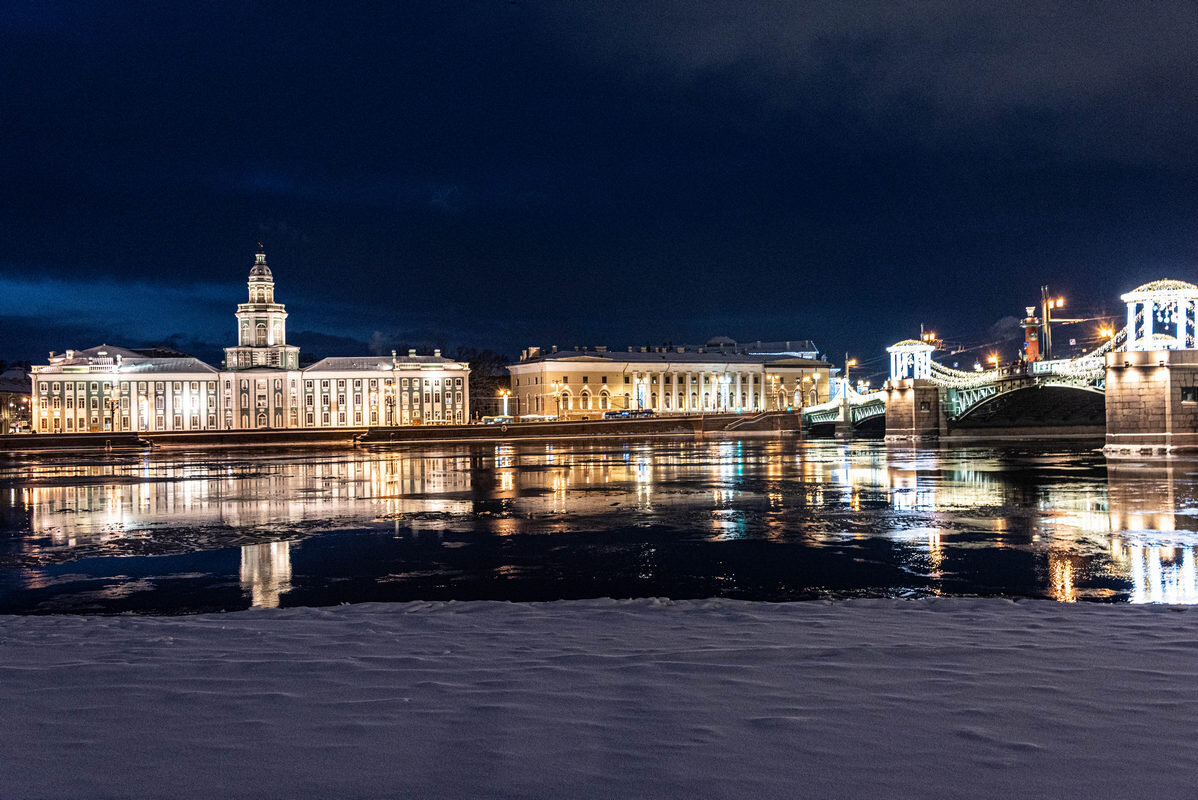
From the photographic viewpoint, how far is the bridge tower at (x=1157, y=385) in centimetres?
3181

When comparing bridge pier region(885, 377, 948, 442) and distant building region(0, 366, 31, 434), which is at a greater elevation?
distant building region(0, 366, 31, 434)

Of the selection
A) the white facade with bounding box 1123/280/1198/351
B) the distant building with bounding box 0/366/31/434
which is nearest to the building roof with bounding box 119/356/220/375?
the distant building with bounding box 0/366/31/434

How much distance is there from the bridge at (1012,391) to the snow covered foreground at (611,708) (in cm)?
3193

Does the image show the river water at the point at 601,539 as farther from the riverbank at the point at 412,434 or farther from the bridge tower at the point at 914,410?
the riverbank at the point at 412,434

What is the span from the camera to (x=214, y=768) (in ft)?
11.9

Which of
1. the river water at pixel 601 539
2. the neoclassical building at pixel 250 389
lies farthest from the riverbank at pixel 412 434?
the neoclassical building at pixel 250 389

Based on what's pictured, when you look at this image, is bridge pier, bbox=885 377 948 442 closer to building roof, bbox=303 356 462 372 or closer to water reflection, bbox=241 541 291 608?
water reflection, bbox=241 541 291 608

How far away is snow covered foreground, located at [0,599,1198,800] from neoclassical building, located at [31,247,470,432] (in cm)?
10378

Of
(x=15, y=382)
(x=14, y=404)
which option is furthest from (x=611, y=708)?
(x=15, y=382)

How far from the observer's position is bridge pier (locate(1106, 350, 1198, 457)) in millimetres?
31734

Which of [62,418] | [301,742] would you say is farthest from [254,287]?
[301,742]

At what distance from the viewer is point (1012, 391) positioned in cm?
4803

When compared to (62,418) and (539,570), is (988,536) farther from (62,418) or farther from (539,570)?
(62,418)

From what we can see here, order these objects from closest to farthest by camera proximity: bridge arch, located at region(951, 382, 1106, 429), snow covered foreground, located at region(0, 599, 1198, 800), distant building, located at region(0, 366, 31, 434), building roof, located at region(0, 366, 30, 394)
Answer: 1. snow covered foreground, located at region(0, 599, 1198, 800)
2. bridge arch, located at region(951, 382, 1106, 429)
3. distant building, located at region(0, 366, 31, 434)
4. building roof, located at region(0, 366, 30, 394)
